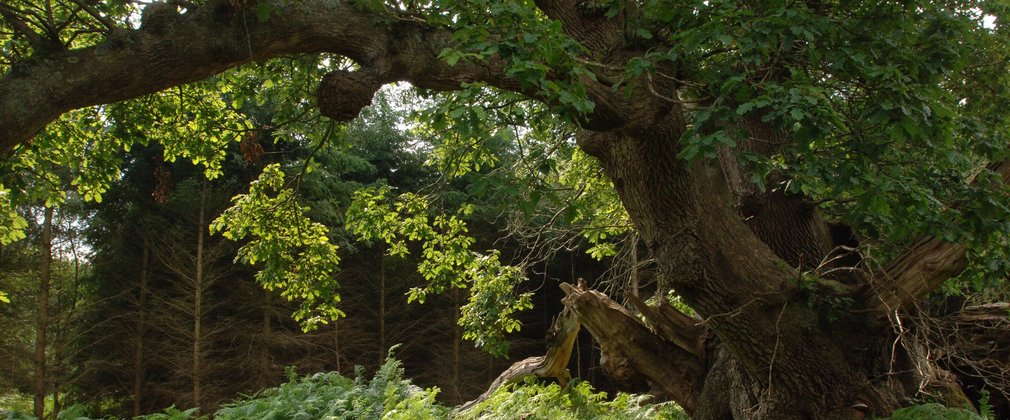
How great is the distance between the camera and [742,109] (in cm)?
375

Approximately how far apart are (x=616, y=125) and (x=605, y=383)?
48.2ft

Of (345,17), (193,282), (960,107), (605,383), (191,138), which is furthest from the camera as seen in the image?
(605,383)

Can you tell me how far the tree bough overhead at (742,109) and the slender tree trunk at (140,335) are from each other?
9.22 m

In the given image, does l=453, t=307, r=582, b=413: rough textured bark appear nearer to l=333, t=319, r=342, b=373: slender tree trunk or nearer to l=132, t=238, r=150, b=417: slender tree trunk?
l=333, t=319, r=342, b=373: slender tree trunk

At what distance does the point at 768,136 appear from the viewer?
650cm

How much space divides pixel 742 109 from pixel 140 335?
13.6 m

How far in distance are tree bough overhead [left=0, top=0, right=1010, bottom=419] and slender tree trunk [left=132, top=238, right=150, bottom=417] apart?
30.3 ft

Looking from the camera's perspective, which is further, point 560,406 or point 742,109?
point 560,406

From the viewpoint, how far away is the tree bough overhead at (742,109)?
3854 mm

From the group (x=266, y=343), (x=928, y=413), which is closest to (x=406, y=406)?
(x=928, y=413)

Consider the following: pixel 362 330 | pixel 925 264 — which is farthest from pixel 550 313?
pixel 925 264

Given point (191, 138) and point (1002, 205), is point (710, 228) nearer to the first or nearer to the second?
point (1002, 205)

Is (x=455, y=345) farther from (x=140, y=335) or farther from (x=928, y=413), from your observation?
(x=928, y=413)

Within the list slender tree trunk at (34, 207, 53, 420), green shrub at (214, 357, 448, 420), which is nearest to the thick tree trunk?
green shrub at (214, 357, 448, 420)
